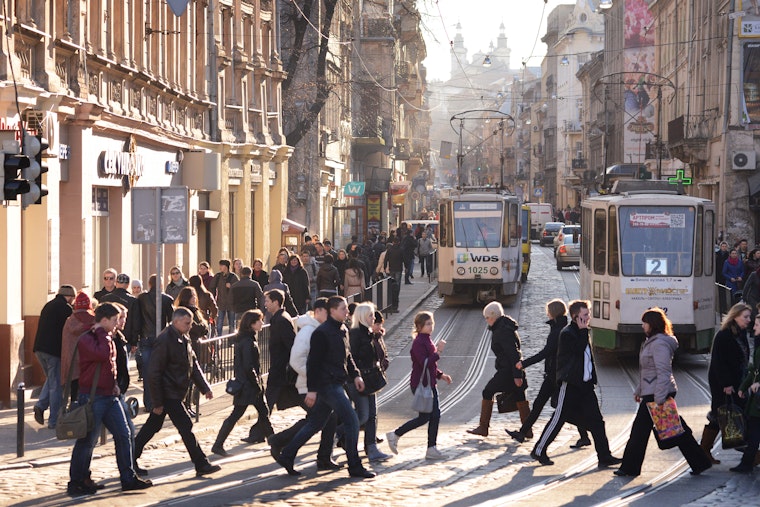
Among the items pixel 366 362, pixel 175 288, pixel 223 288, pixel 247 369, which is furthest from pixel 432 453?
pixel 223 288

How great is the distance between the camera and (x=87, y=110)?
20.3 metres

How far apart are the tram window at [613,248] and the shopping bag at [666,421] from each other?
978cm

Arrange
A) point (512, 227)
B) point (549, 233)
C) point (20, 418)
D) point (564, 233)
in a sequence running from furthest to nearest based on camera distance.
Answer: point (549, 233) → point (564, 233) → point (512, 227) → point (20, 418)

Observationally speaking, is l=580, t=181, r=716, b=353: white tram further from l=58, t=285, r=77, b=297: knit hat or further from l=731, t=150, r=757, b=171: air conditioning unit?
l=731, t=150, r=757, b=171: air conditioning unit

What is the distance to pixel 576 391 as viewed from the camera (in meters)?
13.1

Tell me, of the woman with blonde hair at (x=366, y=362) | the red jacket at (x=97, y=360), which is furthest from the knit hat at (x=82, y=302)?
the woman with blonde hair at (x=366, y=362)

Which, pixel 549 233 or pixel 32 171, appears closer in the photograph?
pixel 32 171

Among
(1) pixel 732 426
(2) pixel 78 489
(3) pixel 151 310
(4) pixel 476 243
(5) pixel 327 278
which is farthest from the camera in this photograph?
(4) pixel 476 243

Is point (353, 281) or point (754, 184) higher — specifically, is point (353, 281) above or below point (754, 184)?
below

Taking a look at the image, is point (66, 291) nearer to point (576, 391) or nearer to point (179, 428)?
point (179, 428)

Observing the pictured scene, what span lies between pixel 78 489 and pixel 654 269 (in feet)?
41.3

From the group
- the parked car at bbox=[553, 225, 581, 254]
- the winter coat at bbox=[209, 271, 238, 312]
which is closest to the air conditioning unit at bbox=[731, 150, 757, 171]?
the parked car at bbox=[553, 225, 581, 254]

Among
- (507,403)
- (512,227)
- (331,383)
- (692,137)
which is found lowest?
(507,403)

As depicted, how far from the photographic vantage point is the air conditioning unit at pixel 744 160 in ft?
152
